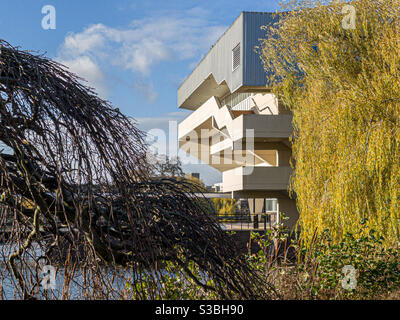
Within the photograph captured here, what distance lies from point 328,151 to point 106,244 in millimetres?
8149

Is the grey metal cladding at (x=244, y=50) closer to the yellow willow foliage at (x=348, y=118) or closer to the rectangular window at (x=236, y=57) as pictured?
the rectangular window at (x=236, y=57)

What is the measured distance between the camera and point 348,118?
1090 cm

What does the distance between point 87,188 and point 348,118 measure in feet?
27.2

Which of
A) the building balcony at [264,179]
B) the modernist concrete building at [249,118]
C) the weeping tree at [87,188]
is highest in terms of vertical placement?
the modernist concrete building at [249,118]

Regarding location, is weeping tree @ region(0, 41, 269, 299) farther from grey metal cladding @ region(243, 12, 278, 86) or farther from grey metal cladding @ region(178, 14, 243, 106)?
grey metal cladding @ region(178, 14, 243, 106)

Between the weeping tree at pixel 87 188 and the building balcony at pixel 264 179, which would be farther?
the building balcony at pixel 264 179

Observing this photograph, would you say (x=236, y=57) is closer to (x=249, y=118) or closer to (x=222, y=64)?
(x=222, y=64)

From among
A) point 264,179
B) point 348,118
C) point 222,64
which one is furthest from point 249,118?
point 348,118

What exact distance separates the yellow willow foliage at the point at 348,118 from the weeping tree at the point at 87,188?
16.0ft

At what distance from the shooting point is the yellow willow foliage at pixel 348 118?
33.1ft

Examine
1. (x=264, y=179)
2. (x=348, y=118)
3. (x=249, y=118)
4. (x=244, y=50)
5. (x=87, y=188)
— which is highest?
(x=244, y=50)

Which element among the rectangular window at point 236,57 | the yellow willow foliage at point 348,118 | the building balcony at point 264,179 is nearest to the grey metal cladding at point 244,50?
the rectangular window at point 236,57

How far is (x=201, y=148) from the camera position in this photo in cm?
3638
